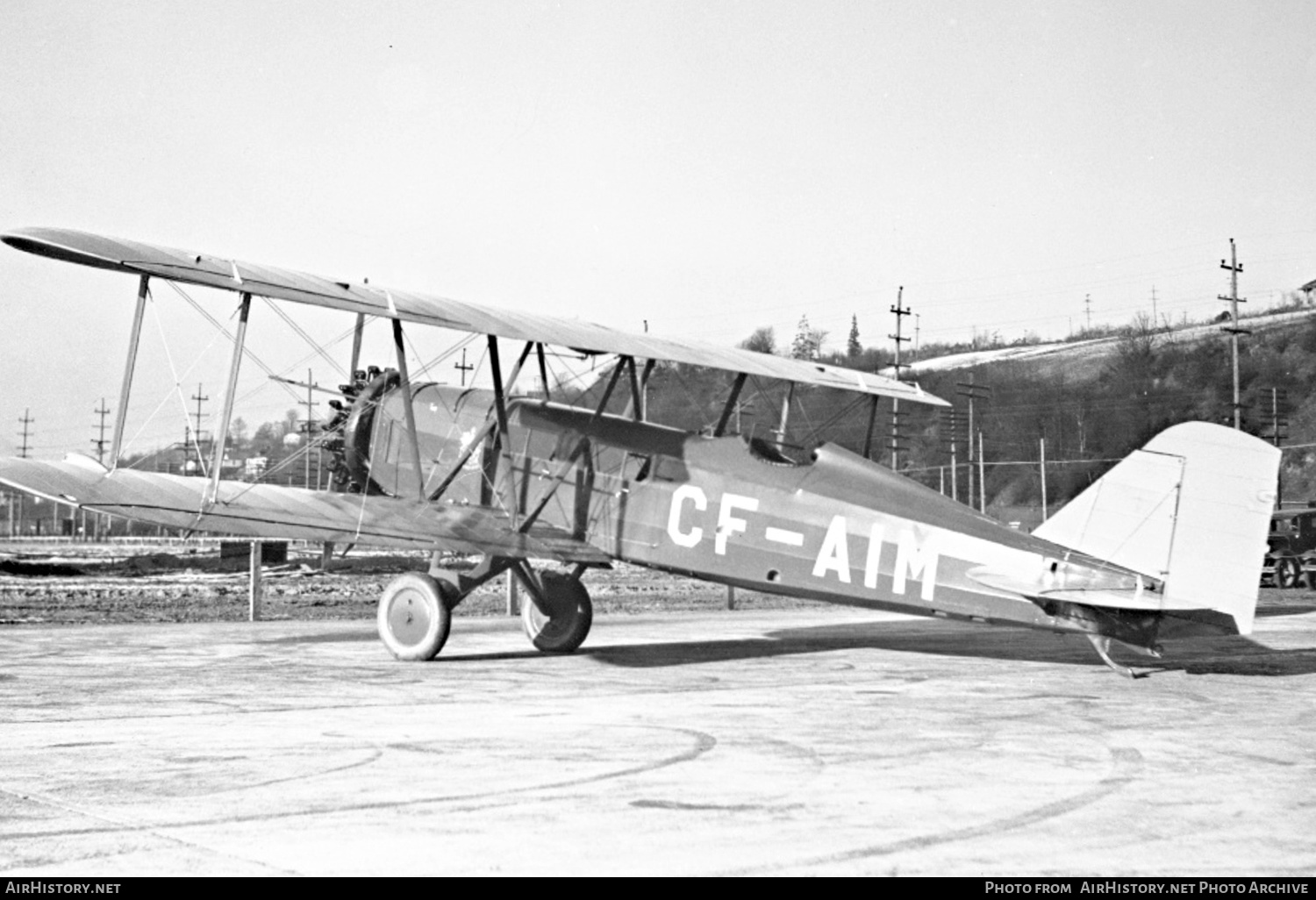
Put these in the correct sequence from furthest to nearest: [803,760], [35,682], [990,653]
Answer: [990,653] → [35,682] → [803,760]

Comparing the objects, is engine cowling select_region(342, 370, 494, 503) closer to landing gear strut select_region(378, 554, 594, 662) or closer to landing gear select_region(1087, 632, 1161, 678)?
landing gear strut select_region(378, 554, 594, 662)

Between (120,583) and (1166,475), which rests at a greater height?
(1166,475)

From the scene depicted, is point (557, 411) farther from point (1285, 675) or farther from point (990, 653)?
point (1285, 675)

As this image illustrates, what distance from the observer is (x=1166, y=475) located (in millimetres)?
11305

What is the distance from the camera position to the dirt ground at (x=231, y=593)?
2116cm

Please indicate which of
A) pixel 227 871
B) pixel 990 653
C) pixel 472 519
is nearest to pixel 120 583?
pixel 472 519

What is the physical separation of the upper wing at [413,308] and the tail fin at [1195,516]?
4.03 m

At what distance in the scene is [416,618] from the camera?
13.6 meters

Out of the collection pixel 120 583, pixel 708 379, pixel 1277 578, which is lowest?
pixel 120 583

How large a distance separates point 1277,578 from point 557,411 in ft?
96.2

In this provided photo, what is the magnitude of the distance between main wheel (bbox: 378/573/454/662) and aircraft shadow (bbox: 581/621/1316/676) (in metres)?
1.72

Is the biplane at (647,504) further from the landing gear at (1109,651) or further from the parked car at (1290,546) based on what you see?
the parked car at (1290,546)

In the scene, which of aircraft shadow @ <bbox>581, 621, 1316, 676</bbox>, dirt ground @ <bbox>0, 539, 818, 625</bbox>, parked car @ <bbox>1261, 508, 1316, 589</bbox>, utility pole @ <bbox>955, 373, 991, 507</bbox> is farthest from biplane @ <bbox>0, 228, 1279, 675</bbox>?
parked car @ <bbox>1261, 508, 1316, 589</bbox>

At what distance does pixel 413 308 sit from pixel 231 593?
589 inches
